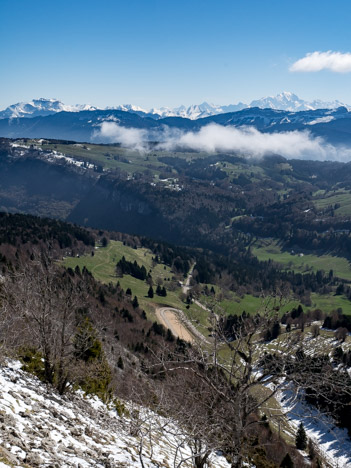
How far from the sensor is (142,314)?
13688cm

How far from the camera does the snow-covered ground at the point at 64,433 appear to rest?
12.9 metres

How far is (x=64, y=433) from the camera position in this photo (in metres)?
16.2

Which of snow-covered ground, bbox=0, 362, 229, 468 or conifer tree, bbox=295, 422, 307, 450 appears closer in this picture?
snow-covered ground, bbox=0, 362, 229, 468

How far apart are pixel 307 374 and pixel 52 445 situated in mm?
11090

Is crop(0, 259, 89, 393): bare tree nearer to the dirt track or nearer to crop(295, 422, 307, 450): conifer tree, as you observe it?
crop(295, 422, 307, 450): conifer tree

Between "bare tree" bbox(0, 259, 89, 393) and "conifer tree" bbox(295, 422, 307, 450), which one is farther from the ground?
"bare tree" bbox(0, 259, 89, 393)

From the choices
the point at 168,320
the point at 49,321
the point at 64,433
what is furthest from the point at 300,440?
the point at 168,320

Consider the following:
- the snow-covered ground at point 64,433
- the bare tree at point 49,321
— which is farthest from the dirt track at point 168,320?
the bare tree at point 49,321

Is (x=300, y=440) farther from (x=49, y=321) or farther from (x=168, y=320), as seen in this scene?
(x=168, y=320)

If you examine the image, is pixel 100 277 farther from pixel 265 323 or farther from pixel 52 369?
pixel 265 323

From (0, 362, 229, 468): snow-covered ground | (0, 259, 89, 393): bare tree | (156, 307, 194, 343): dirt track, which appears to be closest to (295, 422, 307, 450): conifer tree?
(0, 362, 229, 468): snow-covered ground

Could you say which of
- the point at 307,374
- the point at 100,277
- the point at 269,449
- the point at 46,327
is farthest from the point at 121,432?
the point at 100,277

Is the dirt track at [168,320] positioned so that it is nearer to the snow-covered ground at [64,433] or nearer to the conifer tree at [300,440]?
the conifer tree at [300,440]

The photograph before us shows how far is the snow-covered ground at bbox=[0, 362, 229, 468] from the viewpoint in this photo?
12.9 meters
